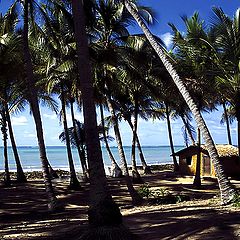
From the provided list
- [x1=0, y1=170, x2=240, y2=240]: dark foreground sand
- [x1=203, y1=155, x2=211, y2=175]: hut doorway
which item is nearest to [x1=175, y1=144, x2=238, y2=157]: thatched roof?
[x1=203, y1=155, x2=211, y2=175]: hut doorway

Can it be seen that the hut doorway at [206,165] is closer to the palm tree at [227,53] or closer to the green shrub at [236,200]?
the palm tree at [227,53]

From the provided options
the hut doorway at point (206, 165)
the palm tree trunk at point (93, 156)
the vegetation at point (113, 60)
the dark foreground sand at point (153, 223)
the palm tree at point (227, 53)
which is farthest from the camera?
the hut doorway at point (206, 165)

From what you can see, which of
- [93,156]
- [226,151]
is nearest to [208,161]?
[226,151]

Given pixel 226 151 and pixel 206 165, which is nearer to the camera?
pixel 226 151

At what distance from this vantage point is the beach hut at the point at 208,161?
28828 mm

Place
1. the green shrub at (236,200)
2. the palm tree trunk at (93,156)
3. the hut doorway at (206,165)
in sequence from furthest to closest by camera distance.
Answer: the hut doorway at (206,165) < the green shrub at (236,200) < the palm tree trunk at (93,156)

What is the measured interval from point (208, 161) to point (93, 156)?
22468mm

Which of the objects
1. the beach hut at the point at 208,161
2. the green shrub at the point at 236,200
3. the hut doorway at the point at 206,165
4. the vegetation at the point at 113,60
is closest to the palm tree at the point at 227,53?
the vegetation at the point at 113,60

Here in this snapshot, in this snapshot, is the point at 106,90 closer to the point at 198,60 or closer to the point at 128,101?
the point at 198,60

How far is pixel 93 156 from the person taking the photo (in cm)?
852

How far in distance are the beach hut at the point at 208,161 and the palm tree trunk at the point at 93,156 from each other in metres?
20.5

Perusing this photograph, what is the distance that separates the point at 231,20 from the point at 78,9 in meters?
8.26

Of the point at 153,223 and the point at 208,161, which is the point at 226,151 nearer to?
the point at 208,161

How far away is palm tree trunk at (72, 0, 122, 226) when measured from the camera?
8148mm
